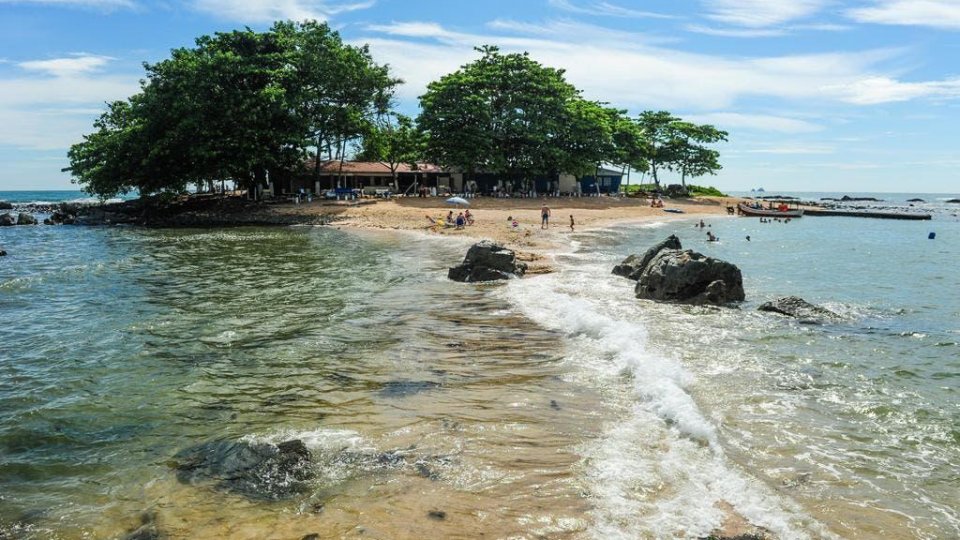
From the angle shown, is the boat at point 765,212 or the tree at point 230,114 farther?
the boat at point 765,212

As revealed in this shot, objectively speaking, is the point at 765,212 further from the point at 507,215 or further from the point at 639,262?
the point at 639,262

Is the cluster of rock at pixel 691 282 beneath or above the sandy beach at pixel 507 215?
beneath

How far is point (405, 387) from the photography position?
11.2 meters

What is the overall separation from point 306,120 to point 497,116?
20.7 meters

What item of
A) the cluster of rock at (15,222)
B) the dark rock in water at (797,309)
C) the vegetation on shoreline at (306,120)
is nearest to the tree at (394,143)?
the vegetation on shoreline at (306,120)

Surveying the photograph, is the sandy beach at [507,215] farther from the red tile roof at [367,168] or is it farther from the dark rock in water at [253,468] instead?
the dark rock in water at [253,468]

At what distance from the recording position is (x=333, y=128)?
193 ft

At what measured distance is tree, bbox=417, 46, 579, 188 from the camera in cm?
6369

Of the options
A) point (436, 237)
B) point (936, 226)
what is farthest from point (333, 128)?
point (936, 226)

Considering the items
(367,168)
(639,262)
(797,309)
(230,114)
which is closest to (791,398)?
(797,309)

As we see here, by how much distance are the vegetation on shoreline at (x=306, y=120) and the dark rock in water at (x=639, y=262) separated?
37.4 metres

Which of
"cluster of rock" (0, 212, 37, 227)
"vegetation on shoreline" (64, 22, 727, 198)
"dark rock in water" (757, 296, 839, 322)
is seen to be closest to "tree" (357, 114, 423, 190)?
"vegetation on shoreline" (64, 22, 727, 198)

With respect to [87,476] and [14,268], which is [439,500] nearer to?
[87,476]

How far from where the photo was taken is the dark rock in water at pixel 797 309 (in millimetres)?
17422
